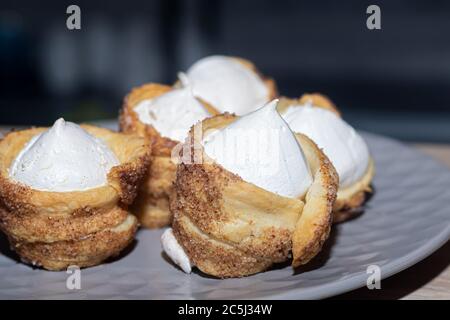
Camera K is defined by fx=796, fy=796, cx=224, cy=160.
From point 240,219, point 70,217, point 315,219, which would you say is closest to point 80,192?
point 70,217

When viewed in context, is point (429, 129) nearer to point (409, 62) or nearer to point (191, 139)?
point (409, 62)

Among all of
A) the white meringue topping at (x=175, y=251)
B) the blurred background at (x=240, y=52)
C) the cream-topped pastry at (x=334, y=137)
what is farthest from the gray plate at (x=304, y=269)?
the blurred background at (x=240, y=52)

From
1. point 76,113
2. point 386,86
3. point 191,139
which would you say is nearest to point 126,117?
point 191,139

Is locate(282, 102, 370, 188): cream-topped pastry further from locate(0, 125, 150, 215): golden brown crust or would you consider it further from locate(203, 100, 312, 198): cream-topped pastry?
locate(0, 125, 150, 215): golden brown crust

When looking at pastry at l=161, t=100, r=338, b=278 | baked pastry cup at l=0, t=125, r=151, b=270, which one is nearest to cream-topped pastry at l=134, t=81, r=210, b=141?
baked pastry cup at l=0, t=125, r=151, b=270
